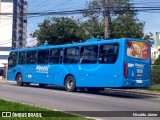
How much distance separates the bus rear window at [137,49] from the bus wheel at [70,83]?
15.2 ft

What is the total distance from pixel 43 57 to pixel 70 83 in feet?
11.9

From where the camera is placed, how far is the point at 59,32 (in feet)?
125

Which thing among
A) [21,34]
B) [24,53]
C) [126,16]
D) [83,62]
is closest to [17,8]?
[21,34]

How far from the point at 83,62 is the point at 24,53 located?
7527 millimetres

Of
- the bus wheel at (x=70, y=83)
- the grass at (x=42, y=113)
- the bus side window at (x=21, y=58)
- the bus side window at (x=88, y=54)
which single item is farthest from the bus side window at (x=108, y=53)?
the bus side window at (x=21, y=58)

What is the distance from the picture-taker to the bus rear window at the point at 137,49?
18625mm

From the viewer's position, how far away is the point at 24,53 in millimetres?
27125

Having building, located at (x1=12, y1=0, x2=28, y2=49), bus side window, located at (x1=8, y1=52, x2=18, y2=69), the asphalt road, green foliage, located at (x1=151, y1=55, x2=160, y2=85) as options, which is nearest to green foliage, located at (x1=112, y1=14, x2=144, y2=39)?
green foliage, located at (x1=151, y1=55, x2=160, y2=85)

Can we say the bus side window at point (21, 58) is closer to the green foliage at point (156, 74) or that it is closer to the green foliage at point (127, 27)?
the green foliage at point (156, 74)

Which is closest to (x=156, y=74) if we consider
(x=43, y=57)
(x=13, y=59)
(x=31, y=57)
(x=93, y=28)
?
(x=43, y=57)

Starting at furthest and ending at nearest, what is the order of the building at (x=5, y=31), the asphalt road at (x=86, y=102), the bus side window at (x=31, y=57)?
the building at (x=5, y=31), the bus side window at (x=31, y=57), the asphalt road at (x=86, y=102)

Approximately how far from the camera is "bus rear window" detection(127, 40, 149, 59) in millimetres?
18625

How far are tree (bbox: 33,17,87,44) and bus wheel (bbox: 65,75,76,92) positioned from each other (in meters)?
15.6

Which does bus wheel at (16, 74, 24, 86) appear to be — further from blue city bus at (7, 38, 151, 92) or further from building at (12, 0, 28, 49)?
building at (12, 0, 28, 49)
